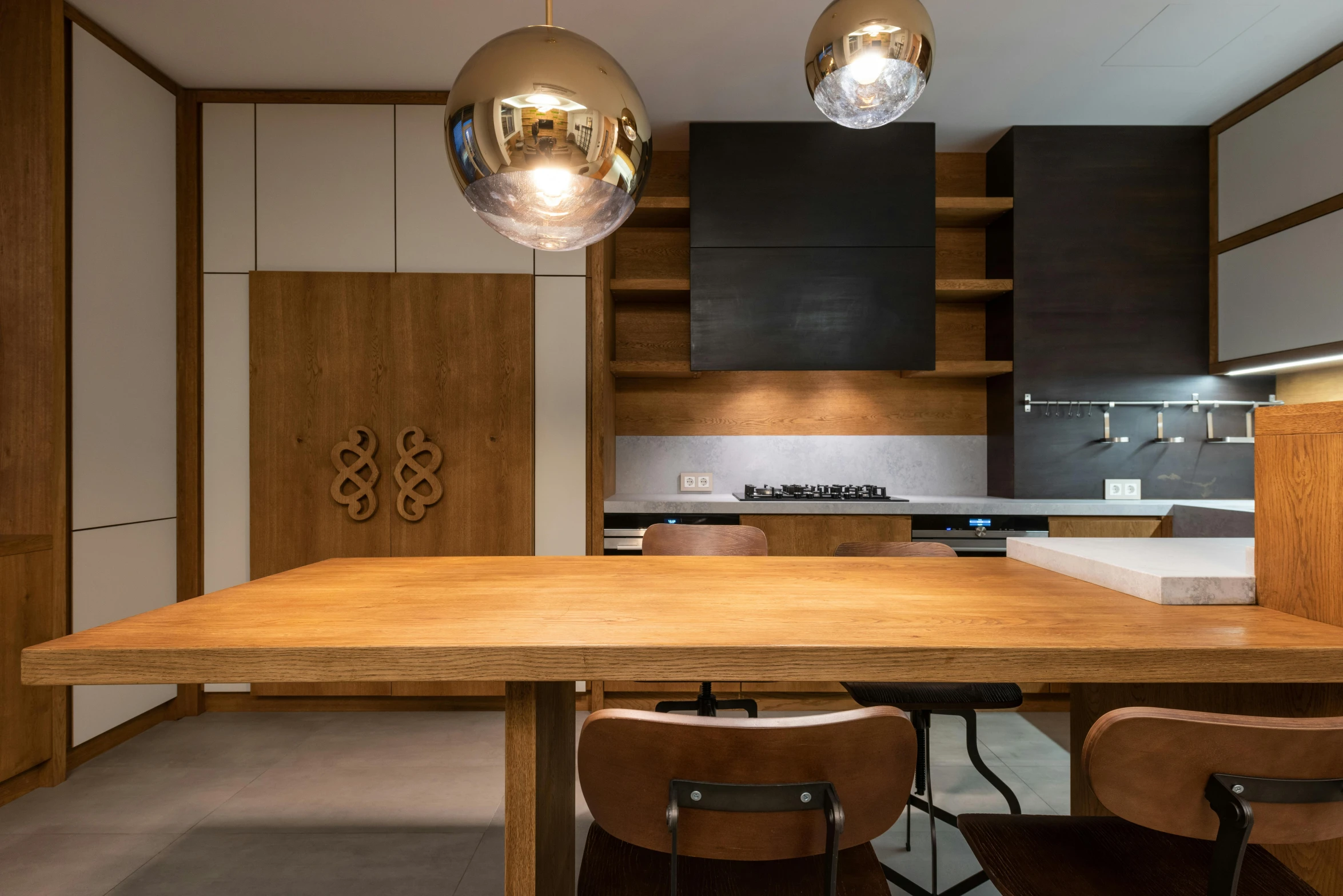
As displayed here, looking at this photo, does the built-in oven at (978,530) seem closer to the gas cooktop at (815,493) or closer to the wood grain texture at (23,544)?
the gas cooktop at (815,493)

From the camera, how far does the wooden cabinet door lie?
10.8ft

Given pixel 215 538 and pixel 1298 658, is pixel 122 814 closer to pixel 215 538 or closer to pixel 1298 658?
pixel 215 538

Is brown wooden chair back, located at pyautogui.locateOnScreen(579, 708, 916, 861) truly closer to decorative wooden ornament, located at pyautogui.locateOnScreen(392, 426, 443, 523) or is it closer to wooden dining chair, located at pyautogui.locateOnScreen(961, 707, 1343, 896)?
wooden dining chair, located at pyautogui.locateOnScreen(961, 707, 1343, 896)

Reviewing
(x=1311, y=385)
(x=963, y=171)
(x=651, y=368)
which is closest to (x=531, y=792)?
(x=651, y=368)

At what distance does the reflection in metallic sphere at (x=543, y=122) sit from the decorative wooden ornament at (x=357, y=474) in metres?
2.30

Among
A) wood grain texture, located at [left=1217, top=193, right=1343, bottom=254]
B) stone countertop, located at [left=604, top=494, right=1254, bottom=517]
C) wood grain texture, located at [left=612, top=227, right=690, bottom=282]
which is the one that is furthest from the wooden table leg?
wood grain texture, located at [left=1217, top=193, right=1343, bottom=254]

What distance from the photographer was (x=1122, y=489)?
3.60 meters

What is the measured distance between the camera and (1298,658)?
3.40 ft

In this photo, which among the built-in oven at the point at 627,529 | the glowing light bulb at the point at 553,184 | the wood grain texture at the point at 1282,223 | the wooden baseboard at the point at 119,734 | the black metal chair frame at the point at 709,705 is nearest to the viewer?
the glowing light bulb at the point at 553,184

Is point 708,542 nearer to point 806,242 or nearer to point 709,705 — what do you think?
point 709,705

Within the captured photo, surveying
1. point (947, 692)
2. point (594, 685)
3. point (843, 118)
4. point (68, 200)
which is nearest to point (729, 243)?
point (843, 118)

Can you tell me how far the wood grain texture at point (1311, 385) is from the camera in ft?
10.8

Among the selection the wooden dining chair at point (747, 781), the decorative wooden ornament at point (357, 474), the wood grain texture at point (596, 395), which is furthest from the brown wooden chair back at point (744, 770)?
the decorative wooden ornament at point (357, 474)

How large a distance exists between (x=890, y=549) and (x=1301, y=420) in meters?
1.15
